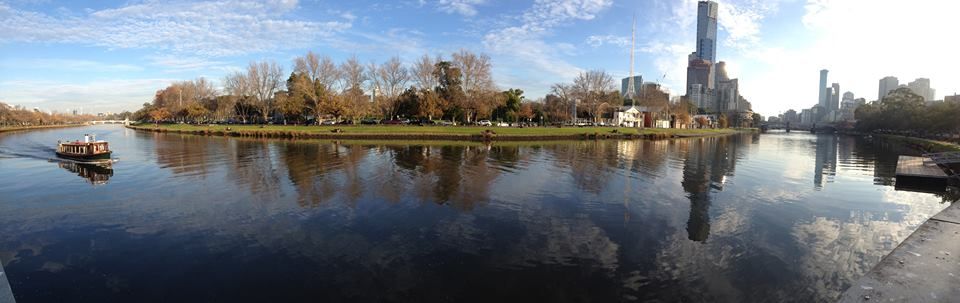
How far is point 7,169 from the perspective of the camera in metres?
25.4

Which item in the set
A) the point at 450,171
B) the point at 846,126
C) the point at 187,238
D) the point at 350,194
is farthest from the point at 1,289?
the point at 846,126

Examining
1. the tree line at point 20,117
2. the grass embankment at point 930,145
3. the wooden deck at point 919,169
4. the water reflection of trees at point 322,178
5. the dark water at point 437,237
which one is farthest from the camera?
the tree line at point 20,117

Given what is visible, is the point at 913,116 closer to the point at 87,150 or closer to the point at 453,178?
the point at 453,178

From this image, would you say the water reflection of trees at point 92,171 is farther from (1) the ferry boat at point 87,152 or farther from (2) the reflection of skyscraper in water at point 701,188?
(2) the reflection of skyscraper in water at point 701,188

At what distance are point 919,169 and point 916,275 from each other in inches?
971

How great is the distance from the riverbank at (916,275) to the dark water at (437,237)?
0.58m

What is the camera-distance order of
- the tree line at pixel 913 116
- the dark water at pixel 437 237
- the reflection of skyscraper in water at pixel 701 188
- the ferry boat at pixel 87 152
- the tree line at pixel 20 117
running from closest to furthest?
the dark water at pixel 437 237
the reflection of skyscraper in water at pixel 701 188
the ferry boat at pixel 87 152
the tree line at pixel 913 116
the tree line at pixel 20 117

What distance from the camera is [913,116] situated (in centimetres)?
7694

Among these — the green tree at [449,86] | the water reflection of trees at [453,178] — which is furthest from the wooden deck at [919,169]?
the green tree at [449,86]

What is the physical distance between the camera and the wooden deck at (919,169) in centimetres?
2347

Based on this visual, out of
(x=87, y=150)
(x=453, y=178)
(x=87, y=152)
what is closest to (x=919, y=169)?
(x=453, y=178)

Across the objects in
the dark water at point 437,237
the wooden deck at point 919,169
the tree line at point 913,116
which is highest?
the tree line at point 913,116

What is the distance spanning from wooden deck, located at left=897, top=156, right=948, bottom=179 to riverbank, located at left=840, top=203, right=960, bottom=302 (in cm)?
1694

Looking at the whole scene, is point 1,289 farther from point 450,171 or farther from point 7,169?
point 7,169
